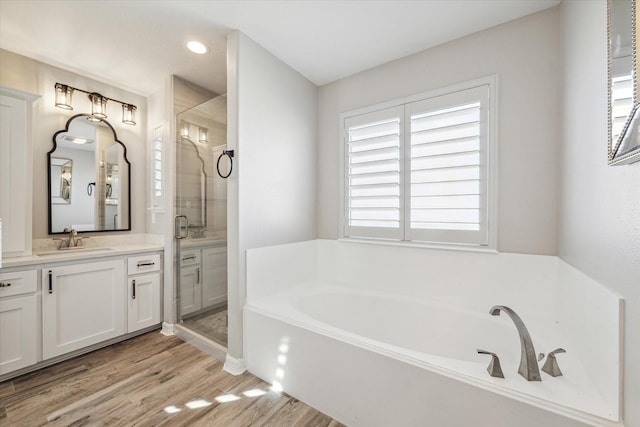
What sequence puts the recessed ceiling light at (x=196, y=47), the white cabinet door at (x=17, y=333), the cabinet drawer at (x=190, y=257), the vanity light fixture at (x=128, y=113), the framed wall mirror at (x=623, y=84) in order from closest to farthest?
the framed wall mirror at (x=623, y=84), the white cabinet door at (x=17, y=333), the recessed ceiling light at (x=196, y=47), the cabinet drawer at (x=190, y=257), the vanity light fixture at (x=128, y=113)

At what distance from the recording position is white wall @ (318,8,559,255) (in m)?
1.70

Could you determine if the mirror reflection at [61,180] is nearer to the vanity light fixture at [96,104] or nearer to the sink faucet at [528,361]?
the vanity light fixture at [96,104]

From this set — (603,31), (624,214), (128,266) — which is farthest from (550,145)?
(128,266)

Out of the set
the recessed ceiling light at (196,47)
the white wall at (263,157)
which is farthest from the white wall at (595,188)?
the recessed ceiling light at (196,47)

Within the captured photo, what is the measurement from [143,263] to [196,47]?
6.58ft

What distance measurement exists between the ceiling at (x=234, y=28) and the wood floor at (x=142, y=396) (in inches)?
99.1

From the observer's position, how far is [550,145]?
170cm

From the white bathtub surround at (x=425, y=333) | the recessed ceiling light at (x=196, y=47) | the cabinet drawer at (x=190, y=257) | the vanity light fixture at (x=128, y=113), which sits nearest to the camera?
the white bathtub surround at (x=425, y=333)

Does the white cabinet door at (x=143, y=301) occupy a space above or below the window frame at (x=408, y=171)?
below

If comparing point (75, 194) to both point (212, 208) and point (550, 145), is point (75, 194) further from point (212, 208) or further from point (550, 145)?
point (550, 145)

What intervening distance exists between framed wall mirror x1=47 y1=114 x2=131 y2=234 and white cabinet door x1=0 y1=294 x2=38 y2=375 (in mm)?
785

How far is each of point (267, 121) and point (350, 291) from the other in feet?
5.25

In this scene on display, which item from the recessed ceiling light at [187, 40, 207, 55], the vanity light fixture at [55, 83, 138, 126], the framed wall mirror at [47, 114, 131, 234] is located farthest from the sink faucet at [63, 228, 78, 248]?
the recessed ceiling light at [187, 40, 207, 55]

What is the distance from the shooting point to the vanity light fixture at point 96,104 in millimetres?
Result: 2434
